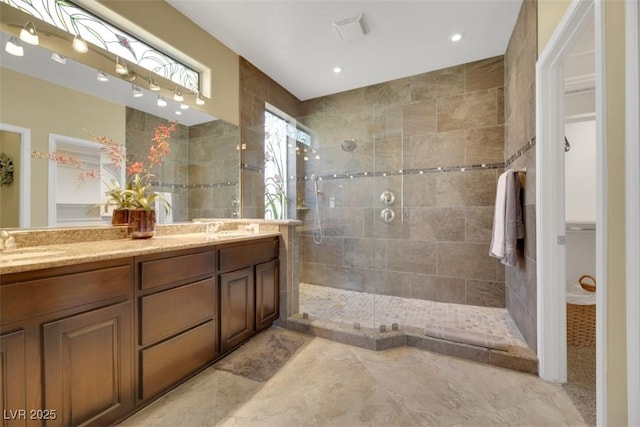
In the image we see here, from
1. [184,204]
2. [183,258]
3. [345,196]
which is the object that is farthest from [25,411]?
[345,196]

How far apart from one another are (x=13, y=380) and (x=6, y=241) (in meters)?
0.75

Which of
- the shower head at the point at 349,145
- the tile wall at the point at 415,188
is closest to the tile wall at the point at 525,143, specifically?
the tile wall at the point at 415,188

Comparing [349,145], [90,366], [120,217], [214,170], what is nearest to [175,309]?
[90,366]

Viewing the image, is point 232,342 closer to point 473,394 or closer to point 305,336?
point 305,336

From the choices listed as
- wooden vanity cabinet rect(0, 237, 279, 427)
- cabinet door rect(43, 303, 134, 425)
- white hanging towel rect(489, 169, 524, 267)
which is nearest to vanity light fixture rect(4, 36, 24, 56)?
wooden vanity cabinet rect(0, 237, 279, 427)

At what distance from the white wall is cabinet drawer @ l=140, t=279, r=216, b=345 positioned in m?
3.59

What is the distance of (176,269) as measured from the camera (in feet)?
4.88

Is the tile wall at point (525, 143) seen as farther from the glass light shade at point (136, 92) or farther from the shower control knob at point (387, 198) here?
the glass light shade at point (136, 92)

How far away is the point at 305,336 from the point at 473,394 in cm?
127

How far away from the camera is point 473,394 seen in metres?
1.52

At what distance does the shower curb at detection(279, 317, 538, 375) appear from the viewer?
5.72ft

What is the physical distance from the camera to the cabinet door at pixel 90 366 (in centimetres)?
102

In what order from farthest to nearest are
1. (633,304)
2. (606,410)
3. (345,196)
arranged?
(345,196) < (606,410) < (633,304)

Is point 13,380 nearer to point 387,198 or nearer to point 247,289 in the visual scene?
point 247,289
